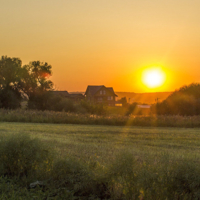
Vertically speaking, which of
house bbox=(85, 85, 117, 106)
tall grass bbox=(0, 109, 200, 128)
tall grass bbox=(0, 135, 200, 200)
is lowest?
tall grass bbox=(0, 135, 200, 200)

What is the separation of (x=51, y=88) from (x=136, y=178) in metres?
Result: 54.6

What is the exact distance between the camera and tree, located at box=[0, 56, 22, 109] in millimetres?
50844

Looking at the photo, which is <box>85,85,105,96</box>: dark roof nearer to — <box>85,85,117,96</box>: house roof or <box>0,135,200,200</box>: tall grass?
<box>85,85,117,96</box>: house roof

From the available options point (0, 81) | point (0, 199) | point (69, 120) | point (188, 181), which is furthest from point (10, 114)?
point (0, 81)

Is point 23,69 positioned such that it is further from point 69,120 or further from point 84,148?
point 84,148

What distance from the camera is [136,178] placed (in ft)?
17.2

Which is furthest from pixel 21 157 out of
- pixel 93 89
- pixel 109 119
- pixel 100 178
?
pixel 93 89

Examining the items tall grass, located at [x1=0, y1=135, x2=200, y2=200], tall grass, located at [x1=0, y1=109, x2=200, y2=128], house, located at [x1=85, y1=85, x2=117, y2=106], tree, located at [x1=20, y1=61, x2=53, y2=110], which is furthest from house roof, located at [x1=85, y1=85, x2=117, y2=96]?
tall grass, located at [x1=0, y1=135, x2=200, y2=200]

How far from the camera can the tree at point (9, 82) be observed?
50844mm

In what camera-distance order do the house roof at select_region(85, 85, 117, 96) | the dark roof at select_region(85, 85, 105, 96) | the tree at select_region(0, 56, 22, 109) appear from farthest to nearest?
the dark roof at select_region(85, 85, 105, 96)
the house roof at select_region(85, 85, 117, 96)
the tree at select_region(0, 56, 22, 109)

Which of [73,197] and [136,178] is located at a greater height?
[136,178]

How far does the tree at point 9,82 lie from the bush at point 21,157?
45.8 meters

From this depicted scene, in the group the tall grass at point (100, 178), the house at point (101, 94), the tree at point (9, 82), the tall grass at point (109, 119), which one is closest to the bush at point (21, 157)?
the tall grass at point (100, 178)

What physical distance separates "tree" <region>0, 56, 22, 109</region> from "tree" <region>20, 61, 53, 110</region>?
1.39 m
